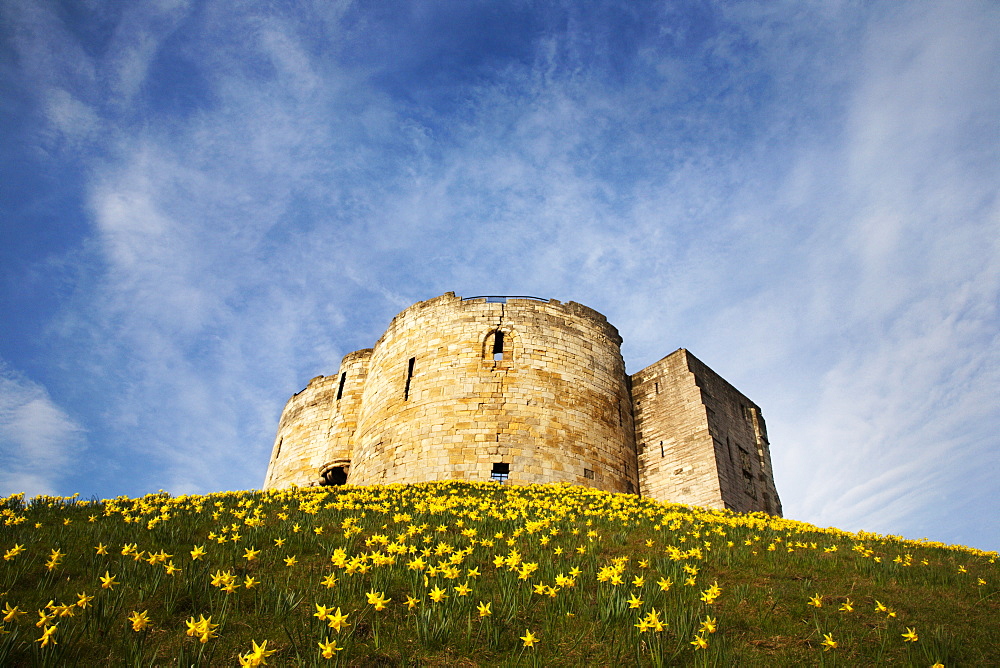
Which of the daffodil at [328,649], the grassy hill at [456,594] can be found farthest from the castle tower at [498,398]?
the daffodil at [328,649]

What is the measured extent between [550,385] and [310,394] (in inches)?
584

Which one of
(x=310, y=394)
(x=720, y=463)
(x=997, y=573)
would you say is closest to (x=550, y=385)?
(x=720, y=463)

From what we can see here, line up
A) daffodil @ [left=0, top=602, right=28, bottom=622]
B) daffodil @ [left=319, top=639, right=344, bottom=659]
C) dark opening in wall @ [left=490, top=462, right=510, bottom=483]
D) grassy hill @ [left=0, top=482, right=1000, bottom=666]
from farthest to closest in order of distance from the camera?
dark opening in wall @ [left=490, top=462, right=510, bottom=483]
grassy hill @ [left=0, top=482, right=1000, bottom=666]
daffodil @ [left=0, top=602, right=28, bottom=622]
daffodil @ [left=319, top=639, right=344, bottom=659]

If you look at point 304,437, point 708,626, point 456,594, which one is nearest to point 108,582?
point 456,594

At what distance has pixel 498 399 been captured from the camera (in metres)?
18.9

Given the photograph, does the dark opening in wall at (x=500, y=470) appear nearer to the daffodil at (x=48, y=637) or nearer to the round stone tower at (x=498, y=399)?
the round stone tower at (x=498, y=399)

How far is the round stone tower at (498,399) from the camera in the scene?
59.5 ft

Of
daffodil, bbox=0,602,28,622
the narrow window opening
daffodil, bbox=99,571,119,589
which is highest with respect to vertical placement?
the narrow window opening

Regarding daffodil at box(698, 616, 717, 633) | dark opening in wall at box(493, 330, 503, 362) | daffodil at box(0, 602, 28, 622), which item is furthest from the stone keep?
daffodil at box(0, 602, 28, 622)

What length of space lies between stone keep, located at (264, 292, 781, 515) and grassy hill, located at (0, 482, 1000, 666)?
9383 mm

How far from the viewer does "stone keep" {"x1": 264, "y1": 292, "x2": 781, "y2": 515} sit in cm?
1828

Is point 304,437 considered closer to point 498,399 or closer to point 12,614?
point 498,399

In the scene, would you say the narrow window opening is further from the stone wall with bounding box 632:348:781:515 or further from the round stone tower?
the stone wall with bounding box 632:348:781:515

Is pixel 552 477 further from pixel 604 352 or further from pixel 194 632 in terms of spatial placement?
pixel 194 632
